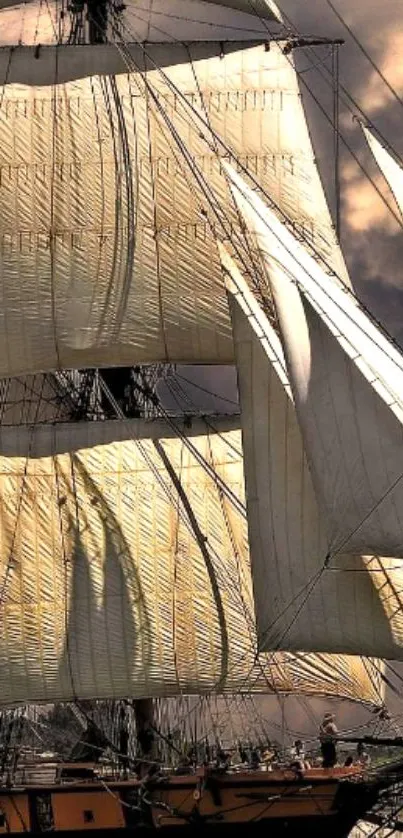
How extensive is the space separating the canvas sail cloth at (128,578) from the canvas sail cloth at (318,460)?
6575 mm

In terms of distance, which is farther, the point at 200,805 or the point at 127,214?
the point at 127,214

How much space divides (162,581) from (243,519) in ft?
9.07

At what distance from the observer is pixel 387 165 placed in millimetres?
52594

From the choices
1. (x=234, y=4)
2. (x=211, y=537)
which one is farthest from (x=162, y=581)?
(x=234, y=4)

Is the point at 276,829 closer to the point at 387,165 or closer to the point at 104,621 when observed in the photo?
the point at 104,621

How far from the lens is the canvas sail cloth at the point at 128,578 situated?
181ft

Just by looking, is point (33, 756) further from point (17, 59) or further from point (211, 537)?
point (17, 59)

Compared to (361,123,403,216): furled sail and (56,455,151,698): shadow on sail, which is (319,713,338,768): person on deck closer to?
(56,455,151,698): shadow on sail

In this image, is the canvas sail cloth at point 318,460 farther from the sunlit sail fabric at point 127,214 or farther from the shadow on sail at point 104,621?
the sunlit sail fabric at point 127,214

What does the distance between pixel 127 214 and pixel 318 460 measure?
15818 millimetres

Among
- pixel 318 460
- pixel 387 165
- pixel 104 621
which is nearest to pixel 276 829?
pixel 104 621

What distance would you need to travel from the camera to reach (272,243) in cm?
4653

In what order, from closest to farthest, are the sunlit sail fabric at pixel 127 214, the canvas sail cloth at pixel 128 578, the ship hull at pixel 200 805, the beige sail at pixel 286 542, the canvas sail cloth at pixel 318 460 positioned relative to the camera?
the canvas sail cloth at pixel 318 460 → the beige sail at pixel 286 542 → the ship hull at pixel 200 805 → the canvas sail cloth at pixel 128 578 → the sunlit sail fabric at pixel 127 214

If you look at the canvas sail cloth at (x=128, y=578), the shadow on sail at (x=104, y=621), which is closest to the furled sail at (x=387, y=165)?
the canvas sail cloth at (x=128, y=578)
